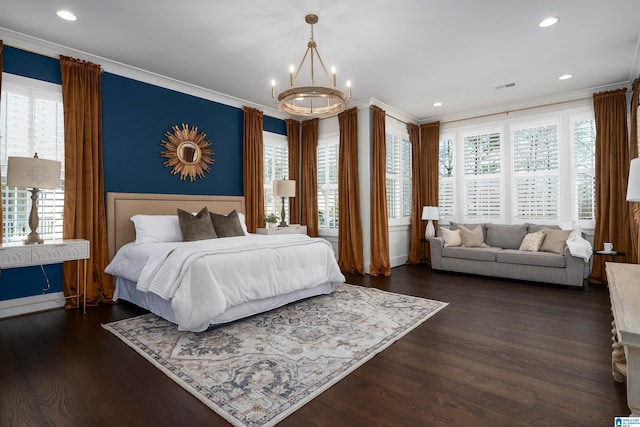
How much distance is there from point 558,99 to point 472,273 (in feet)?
9.82

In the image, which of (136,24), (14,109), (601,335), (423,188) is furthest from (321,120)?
(601,335)

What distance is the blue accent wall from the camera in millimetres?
3514

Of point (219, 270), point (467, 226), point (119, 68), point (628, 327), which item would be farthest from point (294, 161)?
point (628, 327)

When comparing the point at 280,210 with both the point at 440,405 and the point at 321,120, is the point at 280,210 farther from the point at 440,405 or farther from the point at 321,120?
the point at 440,405

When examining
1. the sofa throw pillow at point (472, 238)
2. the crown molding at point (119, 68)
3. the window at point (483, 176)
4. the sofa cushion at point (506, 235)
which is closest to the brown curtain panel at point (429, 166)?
the window at point (483, 176)

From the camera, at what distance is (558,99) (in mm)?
5277

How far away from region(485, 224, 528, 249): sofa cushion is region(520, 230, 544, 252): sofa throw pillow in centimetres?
23

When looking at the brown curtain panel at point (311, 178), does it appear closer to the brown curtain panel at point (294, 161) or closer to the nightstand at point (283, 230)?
the brown curtain panel at point (294, 161)

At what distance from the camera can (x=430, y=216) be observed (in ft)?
19.8

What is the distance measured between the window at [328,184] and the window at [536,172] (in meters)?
3.02

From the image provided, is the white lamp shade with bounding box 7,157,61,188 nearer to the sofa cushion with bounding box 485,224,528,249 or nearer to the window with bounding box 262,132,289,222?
the window with bounding box 262,132,289,222

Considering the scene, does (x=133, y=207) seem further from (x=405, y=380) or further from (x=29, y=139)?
(x=405, y=380)

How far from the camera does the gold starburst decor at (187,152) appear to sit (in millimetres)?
4656

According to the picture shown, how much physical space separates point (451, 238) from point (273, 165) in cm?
330
